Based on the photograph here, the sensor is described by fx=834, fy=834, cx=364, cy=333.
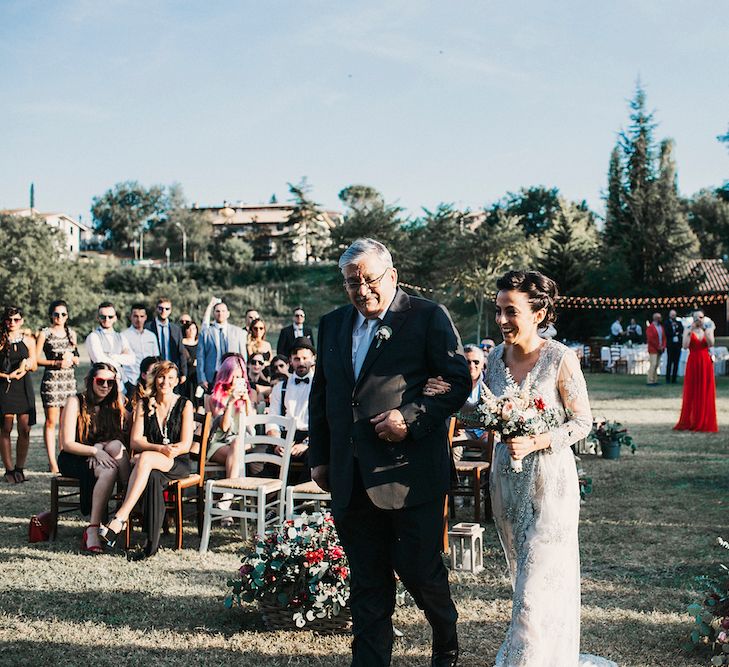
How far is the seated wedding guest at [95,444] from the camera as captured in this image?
22.8 ft

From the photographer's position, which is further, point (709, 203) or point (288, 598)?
point (709, 203)

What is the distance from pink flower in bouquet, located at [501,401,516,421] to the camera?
3.48m

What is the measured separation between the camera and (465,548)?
5.98 metres

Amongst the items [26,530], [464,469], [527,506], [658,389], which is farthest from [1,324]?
[658,389]

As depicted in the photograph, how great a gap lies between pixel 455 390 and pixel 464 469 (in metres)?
4.38

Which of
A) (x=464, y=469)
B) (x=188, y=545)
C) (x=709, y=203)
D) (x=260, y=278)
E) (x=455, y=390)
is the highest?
(x=709, y=203)

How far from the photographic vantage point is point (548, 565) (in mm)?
3686

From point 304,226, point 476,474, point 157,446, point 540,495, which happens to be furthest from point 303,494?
point 304,226

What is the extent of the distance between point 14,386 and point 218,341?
8.10 feet

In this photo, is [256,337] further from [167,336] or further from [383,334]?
[383,334]

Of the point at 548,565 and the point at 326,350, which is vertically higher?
the point at 326,350

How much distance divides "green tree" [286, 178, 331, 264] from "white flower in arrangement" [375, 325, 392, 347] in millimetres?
66092

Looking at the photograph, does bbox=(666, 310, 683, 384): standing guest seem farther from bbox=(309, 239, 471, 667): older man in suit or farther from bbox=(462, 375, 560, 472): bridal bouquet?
bbox=(309, 239, 471, 667): older man in suit

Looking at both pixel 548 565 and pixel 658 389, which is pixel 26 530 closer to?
pixel 548 565
